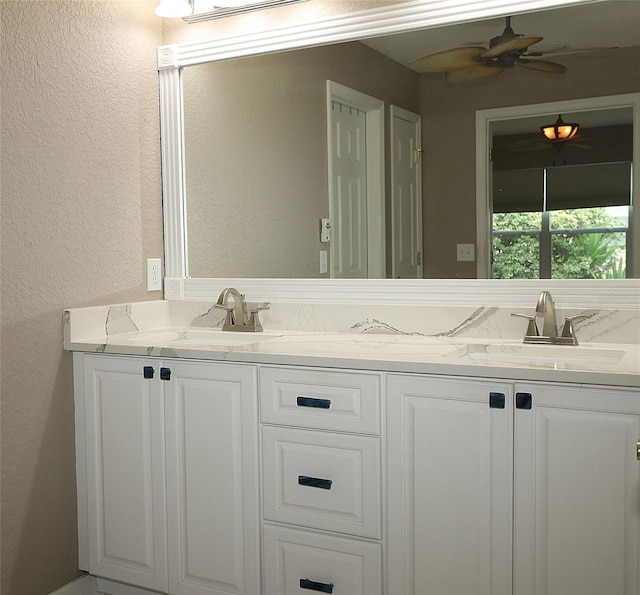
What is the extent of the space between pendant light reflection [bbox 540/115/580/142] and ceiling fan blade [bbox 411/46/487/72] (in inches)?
12.1

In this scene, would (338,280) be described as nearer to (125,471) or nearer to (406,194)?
(406,194)

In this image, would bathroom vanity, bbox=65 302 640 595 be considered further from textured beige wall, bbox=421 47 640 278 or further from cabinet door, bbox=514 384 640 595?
textured beige wall, bbox=421 47 640 278

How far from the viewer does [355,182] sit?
8.19 ft

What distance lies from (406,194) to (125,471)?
1238 millimetres

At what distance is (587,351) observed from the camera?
6.75ft

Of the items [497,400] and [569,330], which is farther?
[569,330]

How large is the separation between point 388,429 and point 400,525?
0.25 m

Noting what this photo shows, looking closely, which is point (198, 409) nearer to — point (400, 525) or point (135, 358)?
point (135, 358)

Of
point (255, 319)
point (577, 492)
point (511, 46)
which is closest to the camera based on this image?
point (577, 492)

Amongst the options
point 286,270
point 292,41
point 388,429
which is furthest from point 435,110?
point 388,429

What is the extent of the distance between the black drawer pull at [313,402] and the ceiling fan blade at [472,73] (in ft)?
3.49

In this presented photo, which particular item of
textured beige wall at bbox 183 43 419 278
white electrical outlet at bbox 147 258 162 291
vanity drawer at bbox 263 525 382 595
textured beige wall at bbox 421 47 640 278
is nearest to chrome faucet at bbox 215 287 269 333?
textured beige wall at bbox 183 43 419 278

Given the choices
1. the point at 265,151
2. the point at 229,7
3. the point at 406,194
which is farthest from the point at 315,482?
the point at 229,7

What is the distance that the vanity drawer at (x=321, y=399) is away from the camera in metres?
1.96
